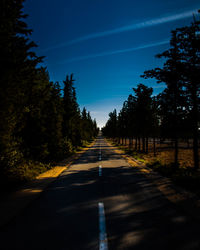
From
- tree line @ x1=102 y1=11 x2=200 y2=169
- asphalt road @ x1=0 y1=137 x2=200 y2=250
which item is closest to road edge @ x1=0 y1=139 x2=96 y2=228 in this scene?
asphalt road @ x1=0 y1=137 x2=200 y2=250

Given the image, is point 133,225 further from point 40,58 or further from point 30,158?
point 30,158

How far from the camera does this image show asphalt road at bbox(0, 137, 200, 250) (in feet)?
10.00

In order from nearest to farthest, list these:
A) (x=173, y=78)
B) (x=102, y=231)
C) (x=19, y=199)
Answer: (x=102, y=231) → (x=19, y=199) → (x=173, y=78)

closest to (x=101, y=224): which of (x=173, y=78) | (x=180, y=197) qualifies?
(x=180, y=197)

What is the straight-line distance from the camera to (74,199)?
532 centimetres

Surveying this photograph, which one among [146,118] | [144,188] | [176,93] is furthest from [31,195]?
[146,118]

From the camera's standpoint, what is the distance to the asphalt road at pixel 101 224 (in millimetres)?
3047

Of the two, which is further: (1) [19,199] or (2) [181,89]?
(2) [181,89]

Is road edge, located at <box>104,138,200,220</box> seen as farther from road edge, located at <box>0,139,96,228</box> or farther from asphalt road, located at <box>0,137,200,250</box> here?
road edge, located at <box>0,139,96,228</box>

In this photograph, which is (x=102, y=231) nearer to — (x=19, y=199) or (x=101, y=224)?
(x=101, y=224)

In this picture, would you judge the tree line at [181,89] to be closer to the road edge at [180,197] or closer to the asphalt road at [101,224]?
the road edge at [180,197]

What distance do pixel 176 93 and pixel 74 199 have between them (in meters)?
9.73

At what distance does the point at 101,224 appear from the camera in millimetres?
3709

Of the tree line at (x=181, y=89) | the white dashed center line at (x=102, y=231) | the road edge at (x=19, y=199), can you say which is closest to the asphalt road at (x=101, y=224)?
the white dashed center line at (x=102, y=231)
